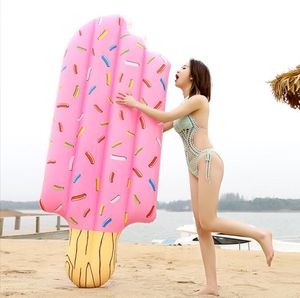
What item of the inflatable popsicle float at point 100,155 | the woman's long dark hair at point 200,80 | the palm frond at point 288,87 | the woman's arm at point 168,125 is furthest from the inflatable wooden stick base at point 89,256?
the palm frond at point 288,87

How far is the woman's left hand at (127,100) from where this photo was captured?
2531mm

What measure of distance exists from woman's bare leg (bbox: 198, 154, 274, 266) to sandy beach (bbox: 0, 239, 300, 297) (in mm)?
448

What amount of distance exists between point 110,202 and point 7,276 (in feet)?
4.20

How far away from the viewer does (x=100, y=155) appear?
2.54 meters

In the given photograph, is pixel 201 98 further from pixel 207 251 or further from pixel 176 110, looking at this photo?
pixel 207 251

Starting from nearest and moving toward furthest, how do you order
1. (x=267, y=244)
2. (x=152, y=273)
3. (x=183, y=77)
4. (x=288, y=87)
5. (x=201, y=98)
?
(x=267, y=244) → (x=201, y=98) → (x=183, y=77) → (x=152, y=273) → (x=288, y=87)

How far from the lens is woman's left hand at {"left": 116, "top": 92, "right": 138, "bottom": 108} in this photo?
2.53 meters

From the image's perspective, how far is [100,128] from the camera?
2541 millimetres

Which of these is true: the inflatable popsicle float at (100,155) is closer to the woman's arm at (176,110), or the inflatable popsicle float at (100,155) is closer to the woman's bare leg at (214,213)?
the woman's arm at (176,110)

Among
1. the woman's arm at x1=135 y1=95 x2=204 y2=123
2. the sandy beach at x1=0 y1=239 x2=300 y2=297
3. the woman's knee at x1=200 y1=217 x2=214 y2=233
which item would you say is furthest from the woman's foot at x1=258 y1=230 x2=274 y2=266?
the woman's arm at x1=135 y1=95 x2=204 y2=123

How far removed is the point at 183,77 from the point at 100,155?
2.28ft

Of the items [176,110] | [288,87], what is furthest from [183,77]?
[288,87]

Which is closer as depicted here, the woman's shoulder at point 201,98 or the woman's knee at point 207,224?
the woman's knee at point 207,224

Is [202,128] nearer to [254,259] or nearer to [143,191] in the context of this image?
[143,191]
